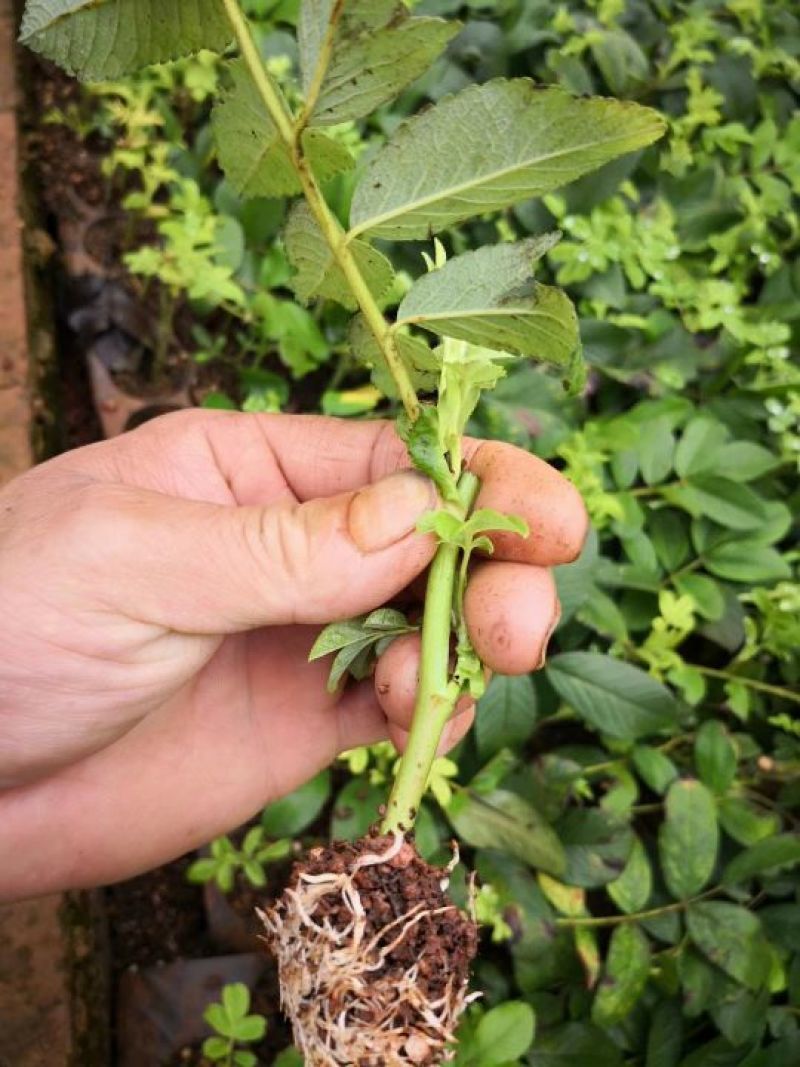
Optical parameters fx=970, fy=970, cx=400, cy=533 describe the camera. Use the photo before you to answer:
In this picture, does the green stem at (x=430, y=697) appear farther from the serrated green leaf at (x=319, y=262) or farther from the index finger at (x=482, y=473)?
the serrated green leaf at (x=319, y=262)

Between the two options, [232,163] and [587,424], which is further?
[587,424]

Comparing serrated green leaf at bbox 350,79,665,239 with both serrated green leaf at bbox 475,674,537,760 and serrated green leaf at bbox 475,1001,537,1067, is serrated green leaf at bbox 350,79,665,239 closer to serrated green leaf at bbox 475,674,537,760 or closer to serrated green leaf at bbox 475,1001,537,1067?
serrated green leaf at bbox 475,674,537,760

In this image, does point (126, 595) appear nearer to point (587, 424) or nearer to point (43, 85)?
point (587, 424)

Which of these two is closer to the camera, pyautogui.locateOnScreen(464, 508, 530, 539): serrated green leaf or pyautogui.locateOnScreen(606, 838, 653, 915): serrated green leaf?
pyautogui.locateOnScreen(464, 508, 530, 539): serrated green leaf

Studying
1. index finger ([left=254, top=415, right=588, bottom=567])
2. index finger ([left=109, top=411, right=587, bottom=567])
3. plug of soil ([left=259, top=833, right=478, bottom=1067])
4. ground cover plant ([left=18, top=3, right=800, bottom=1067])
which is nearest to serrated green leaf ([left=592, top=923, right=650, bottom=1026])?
ground cover plant ([left=18, top=3, right=800, bottom=1067])

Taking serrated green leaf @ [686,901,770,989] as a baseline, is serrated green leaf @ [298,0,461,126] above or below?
above

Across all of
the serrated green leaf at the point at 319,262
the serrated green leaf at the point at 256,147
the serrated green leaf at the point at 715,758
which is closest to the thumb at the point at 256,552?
the serrated green leaf at the point at 319,262

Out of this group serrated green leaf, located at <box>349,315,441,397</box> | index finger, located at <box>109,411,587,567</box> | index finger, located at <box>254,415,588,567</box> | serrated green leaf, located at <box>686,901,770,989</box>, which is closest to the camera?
serrated green leaf, located at <box>349,315,441,397</box>

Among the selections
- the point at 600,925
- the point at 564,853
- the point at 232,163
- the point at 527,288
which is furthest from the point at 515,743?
the point at 232,163
